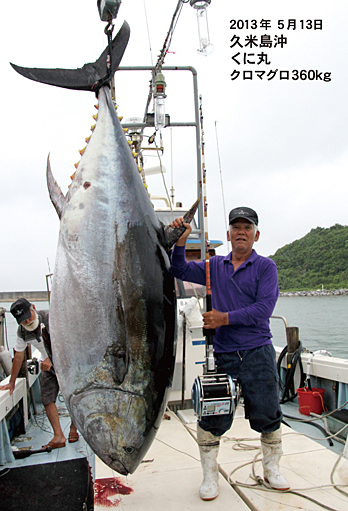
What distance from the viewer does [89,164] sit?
4.77 ft

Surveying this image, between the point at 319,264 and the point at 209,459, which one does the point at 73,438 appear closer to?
the point at 209,459

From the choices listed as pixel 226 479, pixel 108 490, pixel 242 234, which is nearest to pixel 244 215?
pixel 242 234

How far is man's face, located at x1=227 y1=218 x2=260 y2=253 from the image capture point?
2.26m

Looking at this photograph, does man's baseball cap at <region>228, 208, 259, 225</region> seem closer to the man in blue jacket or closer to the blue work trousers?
the man in blue jacket

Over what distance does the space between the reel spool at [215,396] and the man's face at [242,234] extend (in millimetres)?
765

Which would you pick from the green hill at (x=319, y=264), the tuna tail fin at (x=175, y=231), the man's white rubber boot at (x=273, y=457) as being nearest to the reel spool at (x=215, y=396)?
the man's white rubber boot at (x=273, y=457)

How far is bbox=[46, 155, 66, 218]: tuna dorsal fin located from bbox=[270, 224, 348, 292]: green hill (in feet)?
135

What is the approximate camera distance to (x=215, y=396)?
6.59 ft

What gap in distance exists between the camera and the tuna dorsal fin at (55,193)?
4.74ft

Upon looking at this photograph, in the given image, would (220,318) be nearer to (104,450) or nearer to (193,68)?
(104,450)

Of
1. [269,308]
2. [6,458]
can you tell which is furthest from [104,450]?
[6,458]

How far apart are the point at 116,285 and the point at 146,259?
0.53ft

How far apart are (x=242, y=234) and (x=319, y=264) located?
42148mm

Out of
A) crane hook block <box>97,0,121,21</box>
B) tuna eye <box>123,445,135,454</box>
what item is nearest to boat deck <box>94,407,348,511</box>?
tuna eye <box>123,445,135,454</box>
